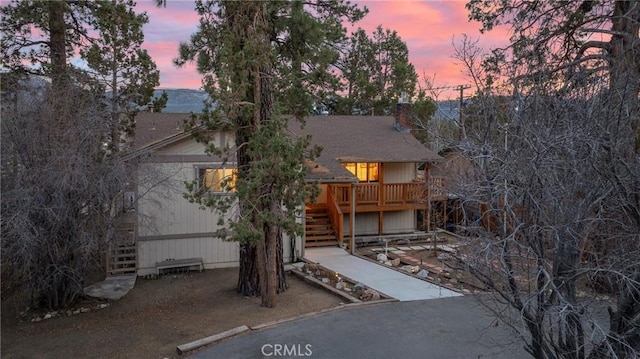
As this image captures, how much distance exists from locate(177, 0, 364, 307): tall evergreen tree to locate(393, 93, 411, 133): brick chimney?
31.7 ft

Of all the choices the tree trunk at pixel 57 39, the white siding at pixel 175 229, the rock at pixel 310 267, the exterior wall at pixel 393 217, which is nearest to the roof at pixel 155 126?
the white siding at pixel 175 229

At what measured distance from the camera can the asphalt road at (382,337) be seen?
24.4ft

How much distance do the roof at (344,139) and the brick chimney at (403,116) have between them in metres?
0.26

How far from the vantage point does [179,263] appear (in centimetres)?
1323

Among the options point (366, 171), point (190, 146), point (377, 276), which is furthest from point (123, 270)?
point (366, 171)

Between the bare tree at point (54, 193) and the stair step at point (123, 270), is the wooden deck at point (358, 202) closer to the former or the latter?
the stair step at point (123, 270)

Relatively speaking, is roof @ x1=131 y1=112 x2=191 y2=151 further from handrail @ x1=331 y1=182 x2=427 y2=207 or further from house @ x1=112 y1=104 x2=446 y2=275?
handrail @ x1=331 y1=182 x2=427 y2=207

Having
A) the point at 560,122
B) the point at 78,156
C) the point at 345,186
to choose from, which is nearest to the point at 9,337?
the point at 78,156

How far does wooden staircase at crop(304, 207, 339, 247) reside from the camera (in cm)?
1638

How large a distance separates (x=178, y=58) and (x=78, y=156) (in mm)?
3017

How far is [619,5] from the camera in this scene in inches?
440

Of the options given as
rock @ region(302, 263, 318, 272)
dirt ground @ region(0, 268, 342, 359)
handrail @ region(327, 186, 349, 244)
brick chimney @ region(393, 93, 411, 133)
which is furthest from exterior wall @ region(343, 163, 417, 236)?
dirt ground @ region(0, 268, 342, 359)

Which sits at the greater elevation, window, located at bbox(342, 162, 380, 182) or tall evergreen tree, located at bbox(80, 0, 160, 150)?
tall evergreen tree, located at bbox(80, 0, 160, 150)

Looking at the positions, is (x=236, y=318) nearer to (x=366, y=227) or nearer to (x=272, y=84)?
(x=272, y=84)
